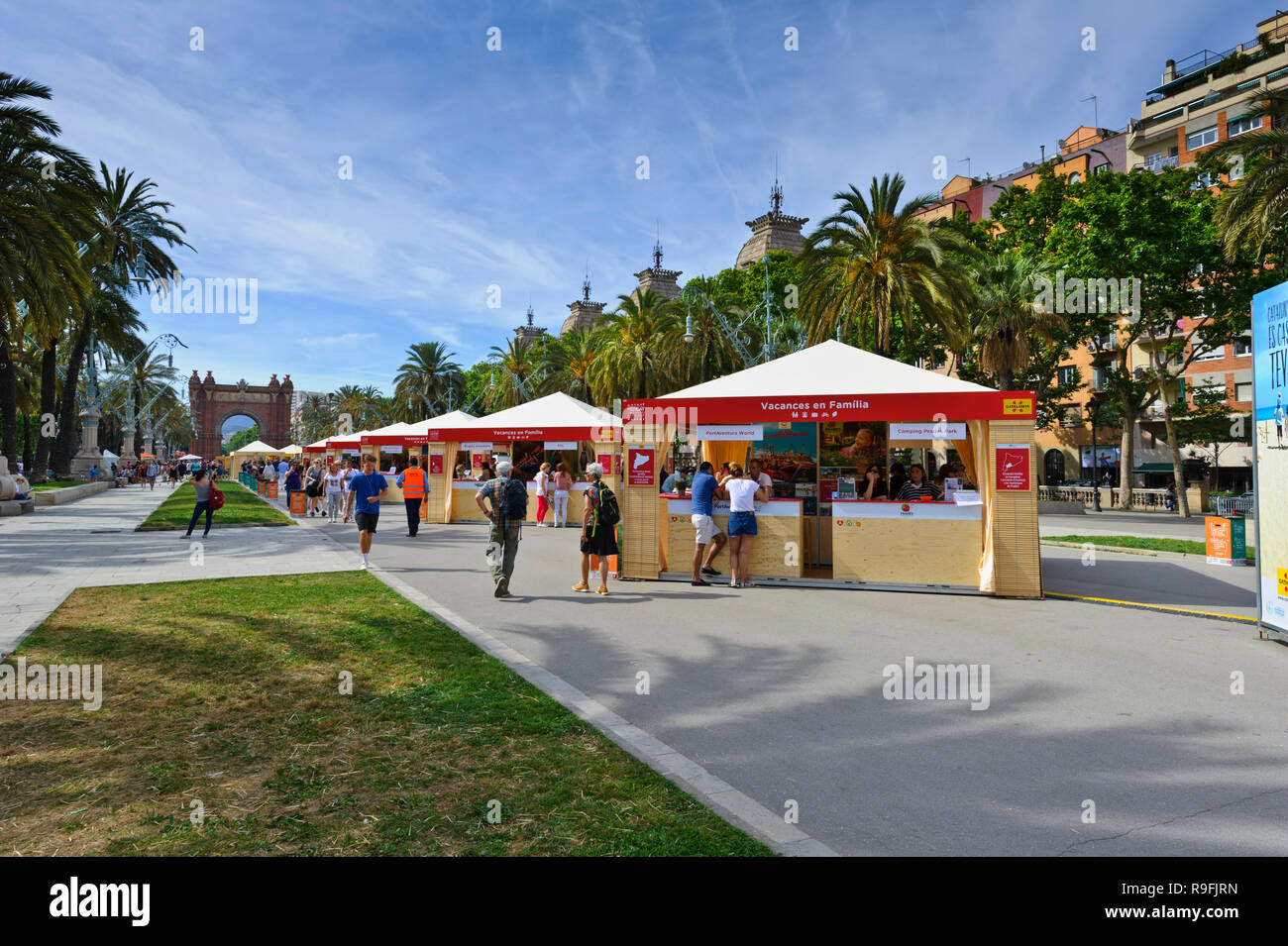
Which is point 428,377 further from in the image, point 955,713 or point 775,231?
point 955,713

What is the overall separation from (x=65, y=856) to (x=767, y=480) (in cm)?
950

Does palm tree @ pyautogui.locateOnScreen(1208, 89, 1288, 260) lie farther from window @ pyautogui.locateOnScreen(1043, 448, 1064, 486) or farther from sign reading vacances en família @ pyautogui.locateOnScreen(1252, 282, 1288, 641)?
window @ pyautogui.locateOnScreen(1043, 448, 1064, 486)

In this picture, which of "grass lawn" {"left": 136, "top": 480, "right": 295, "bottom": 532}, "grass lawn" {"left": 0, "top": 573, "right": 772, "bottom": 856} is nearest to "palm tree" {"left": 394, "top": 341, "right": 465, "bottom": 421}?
"grass lawn" {"left": 136, "top": 480, "right": 295, "bottom": 532}

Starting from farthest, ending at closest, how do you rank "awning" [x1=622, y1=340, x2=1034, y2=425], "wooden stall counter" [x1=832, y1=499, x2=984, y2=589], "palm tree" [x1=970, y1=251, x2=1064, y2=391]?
1. "palm tree" [x1=970, y1=251, x2=1064, y2=391]
2. "wooden stall counter" [x1=832, y1=499, x2=984, y2=589]
3. "awning" [x1=622, y1=340, x2=1034, y2=425]

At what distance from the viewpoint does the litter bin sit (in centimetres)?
1387

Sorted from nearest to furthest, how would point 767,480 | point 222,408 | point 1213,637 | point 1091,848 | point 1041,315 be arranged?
point 1091,848 → point 1213,637 → point 767,480 → point 1041,315 → point 222,408

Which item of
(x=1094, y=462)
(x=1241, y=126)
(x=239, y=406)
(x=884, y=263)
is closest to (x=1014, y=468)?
(x=884, y=263)

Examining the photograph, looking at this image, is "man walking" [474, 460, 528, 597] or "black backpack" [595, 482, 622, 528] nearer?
"man walking" [474, 460, 528, 597]

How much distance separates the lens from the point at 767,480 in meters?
11.6

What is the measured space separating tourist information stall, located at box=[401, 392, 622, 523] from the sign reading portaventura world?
8.78 m

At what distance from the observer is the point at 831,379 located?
1205 cm

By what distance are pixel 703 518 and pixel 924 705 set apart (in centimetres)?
599
